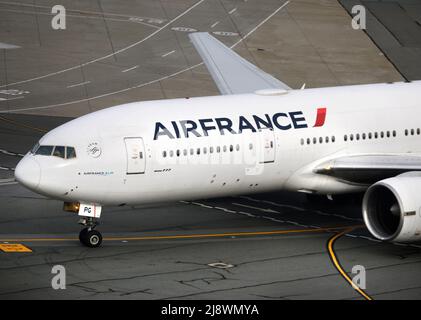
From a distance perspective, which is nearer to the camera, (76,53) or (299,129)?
(299,129)

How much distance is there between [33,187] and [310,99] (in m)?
11.8

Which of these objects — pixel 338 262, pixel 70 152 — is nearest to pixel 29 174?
pixel 70 152

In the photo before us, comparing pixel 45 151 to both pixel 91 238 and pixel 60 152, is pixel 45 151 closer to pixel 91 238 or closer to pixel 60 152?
pixel 60 152

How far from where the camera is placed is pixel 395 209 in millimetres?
40094

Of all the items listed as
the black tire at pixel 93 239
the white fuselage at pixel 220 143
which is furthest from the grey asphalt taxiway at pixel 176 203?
the white fuselage at pixel 220 143

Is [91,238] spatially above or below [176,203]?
below

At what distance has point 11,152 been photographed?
55.3m

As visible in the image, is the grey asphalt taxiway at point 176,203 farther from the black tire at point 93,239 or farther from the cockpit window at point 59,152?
the cockpit window at point 59,152

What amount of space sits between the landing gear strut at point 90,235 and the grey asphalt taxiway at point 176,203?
264 mm

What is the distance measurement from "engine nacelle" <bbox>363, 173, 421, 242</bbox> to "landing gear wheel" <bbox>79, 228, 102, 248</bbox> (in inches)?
379

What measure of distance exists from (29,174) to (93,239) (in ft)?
11.2

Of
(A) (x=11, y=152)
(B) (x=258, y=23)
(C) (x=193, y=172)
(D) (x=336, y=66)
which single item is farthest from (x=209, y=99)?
(B) (x=258, y=23)
